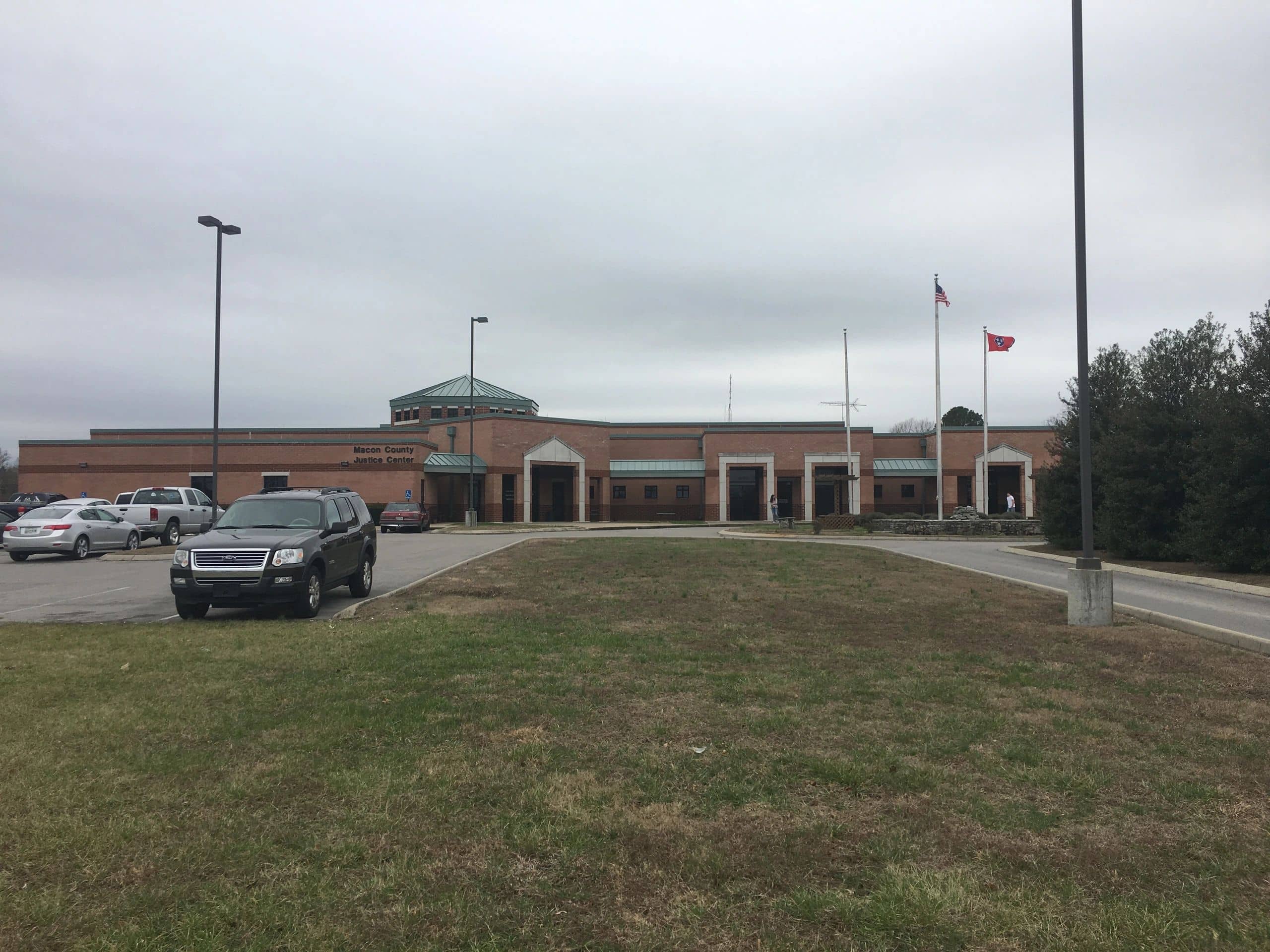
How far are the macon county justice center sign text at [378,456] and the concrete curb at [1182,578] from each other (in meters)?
35.4

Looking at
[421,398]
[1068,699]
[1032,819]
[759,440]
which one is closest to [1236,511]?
[1068,699]

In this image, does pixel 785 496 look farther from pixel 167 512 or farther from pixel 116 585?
pixel 116 585

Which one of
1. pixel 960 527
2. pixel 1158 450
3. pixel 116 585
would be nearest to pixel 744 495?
pixel 960 527

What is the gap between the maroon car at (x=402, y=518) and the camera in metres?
40.8

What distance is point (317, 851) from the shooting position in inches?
159

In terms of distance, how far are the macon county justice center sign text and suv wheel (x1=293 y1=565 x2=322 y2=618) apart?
4004cm

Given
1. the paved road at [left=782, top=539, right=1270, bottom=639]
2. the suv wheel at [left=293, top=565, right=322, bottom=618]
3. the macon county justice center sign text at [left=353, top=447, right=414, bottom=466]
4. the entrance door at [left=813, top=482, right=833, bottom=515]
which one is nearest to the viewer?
the suv wheel at [left=293, top=565, right=322, bottom=618]

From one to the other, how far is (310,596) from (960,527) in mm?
34066

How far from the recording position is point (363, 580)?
48.0 feet

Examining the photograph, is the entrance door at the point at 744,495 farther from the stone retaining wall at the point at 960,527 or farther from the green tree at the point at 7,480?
the green tree at the point at 7,480

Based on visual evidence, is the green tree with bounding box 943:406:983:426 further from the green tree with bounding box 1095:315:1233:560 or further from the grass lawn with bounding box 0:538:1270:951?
the grass lawn with bounding box 0:538:1270:951

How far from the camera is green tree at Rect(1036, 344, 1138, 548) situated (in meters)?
26.7

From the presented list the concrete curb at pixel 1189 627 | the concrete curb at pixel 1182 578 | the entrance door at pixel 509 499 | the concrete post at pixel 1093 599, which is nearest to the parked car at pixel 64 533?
the concrete curb at pixel 1189 627

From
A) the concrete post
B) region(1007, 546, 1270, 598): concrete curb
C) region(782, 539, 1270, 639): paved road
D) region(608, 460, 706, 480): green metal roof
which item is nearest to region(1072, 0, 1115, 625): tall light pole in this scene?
the concrete post
